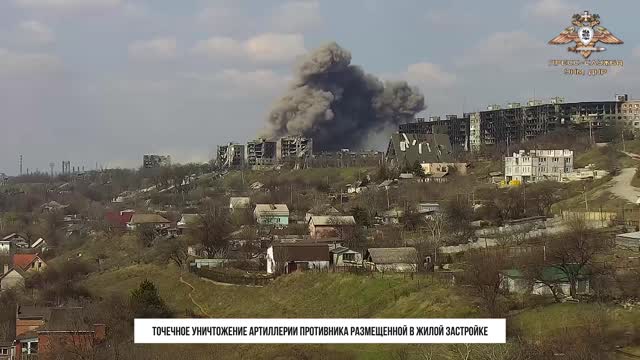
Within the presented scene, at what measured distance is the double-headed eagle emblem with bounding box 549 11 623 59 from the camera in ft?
128

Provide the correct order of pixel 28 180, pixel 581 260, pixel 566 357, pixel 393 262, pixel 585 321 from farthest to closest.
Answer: pixel 28 180 < pixel 393 262 < pixel 581 260 < pixel 585 321 < pixel 566 357

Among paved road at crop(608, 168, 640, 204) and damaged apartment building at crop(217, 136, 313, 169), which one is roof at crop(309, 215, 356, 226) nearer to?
paved road at crop(608, 168, 640, 204)

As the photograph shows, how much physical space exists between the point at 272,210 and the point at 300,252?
13.9 m

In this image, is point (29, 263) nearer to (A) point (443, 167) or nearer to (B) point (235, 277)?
(B) point (235, 277)

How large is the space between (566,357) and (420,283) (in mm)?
8348

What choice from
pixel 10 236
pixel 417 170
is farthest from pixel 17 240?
pixel 417 170

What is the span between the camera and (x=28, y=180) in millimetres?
114125

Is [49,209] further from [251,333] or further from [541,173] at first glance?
[251,333]

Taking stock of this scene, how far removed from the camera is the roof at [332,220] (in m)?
35.1

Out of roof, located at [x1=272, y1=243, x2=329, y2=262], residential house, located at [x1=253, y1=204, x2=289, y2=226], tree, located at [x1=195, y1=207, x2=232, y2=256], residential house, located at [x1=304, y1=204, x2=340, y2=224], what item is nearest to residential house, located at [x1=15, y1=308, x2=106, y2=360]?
roof, located at [x1=272, y1=243, x2=329, y2=262]

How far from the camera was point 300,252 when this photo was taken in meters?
28.9

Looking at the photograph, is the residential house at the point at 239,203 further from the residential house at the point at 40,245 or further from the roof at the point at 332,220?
the residential house at the point at 40,245

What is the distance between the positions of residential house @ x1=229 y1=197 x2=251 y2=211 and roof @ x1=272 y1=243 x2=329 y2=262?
16834 mm

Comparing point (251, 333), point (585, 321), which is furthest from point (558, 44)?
point (251, 333)
